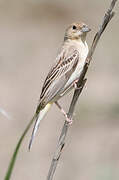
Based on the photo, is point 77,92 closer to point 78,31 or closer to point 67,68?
point 67,68

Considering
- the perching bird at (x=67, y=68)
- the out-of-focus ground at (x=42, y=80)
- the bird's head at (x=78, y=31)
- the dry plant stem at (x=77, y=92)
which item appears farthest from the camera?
the out-of-focus ground at (x=42, y=80)

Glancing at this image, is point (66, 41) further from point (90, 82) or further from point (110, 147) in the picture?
point (90, 82)

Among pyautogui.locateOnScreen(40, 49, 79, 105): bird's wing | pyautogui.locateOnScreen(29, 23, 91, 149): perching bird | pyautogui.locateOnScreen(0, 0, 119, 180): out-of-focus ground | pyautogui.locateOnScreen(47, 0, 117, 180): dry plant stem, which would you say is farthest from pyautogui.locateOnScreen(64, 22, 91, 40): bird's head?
pyautogui.locateOnScreen(47, 0, 117, 180): dry plant stem

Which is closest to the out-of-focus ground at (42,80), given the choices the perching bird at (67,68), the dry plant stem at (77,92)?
the perching bird at (67,68)

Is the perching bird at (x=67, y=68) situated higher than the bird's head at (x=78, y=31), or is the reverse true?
the bird's head at (x=78, y=31)

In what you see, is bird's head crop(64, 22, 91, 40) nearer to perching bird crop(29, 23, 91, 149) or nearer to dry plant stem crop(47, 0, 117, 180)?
perching bird crop(29, 23, 91, 149)

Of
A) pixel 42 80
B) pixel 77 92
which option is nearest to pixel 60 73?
pixel 77 92

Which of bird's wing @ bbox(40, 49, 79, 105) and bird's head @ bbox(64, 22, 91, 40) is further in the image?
bird's head @ bbox(64, 22, 91, 40)

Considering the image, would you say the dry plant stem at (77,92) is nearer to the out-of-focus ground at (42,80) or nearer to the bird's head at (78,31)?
the bird's head at (78,31)

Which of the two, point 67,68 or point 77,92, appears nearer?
point 77,92
